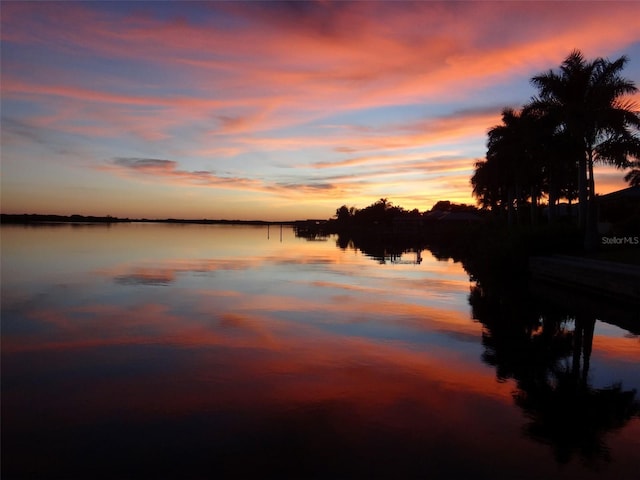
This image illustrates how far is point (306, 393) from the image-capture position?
10891 mm

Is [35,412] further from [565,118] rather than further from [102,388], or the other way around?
[565,118]

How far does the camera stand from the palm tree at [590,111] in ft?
120

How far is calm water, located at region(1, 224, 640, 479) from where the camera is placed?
788 cm

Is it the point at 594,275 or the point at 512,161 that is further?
the point at 512,161

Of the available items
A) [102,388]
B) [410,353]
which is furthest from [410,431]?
[102,388]

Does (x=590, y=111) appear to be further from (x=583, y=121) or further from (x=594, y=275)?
(x=594, y=275)

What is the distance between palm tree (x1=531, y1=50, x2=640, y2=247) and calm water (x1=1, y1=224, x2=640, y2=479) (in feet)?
73.7

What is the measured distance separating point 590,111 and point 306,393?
34773mm

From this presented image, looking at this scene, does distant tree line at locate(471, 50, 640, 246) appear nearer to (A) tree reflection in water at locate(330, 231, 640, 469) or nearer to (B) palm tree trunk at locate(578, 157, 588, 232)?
(B) palm tree trunk at locate(578, 157, 588, 232)

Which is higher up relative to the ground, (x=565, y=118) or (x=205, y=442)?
(x=565, y=118)

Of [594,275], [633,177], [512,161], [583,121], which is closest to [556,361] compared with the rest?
[594,275]

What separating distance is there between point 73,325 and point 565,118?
1385 inches

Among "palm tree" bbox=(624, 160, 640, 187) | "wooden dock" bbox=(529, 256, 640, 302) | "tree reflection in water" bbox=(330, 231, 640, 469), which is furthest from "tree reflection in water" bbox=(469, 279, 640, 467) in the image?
"palm tree" bbox=(624, 160, 640, 187)

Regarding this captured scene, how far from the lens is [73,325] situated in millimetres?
17328
